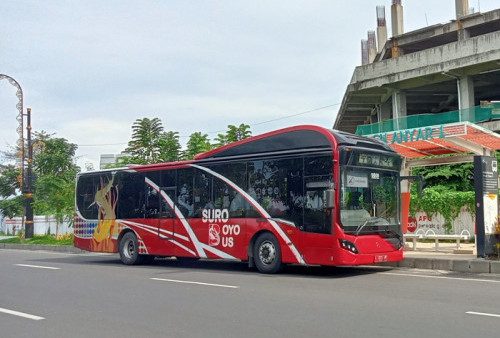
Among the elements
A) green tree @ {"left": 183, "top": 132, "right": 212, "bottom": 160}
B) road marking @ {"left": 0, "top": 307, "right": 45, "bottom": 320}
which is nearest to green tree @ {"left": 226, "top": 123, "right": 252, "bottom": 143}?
green tree @ {"left": 183, "top": 132, "right": 212, "bottom": 160}

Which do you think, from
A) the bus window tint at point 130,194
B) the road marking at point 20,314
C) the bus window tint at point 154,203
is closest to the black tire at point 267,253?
the bus window tint at point 154,203

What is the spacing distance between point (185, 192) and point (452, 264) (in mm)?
7367

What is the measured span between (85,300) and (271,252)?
202 inches

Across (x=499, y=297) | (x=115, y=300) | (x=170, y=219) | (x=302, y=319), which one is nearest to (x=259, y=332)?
(x=302, y=319)

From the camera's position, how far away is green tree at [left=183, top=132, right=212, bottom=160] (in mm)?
30859

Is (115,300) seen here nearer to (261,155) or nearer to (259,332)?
(259,332)

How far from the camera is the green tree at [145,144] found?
108 ft

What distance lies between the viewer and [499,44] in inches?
1155

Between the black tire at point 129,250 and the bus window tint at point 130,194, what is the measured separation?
2.21 feet

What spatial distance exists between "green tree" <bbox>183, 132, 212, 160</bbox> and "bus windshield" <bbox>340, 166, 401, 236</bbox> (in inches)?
726

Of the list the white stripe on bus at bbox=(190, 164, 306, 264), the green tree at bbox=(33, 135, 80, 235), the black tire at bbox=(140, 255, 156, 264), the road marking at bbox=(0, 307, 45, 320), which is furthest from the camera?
the green tree at bbox=(33, 135, 80, 235)

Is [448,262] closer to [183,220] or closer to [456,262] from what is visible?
[456,262]

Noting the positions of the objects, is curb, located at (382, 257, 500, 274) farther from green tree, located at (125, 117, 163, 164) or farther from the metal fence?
green tree, located at (125, 117, 163, 164)

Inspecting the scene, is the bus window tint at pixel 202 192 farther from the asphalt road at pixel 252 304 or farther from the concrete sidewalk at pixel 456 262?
the concrete sidewalk at pixel 456 262
